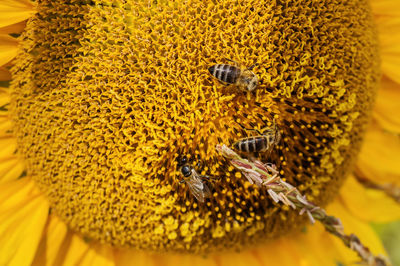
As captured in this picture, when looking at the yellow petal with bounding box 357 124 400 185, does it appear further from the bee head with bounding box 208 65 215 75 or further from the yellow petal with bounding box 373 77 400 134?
Answer: the bee head with bounding box 208 65 215 75

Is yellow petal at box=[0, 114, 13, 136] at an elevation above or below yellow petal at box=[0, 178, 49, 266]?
above

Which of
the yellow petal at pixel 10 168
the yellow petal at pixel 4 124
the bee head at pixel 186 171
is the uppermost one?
the bee head at pixel 186 171

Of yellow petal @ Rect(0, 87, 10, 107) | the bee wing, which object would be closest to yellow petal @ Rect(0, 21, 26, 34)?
yellow petal @ Rect(0, 87, 10, 107)

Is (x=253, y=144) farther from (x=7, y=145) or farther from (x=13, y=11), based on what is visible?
(x=7, y=145)

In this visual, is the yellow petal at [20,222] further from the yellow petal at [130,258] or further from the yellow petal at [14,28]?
the yellow petal at [14,28]

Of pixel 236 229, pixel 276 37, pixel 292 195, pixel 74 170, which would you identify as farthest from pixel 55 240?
pixel 276 37

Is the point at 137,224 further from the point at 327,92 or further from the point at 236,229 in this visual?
the point at 327,92

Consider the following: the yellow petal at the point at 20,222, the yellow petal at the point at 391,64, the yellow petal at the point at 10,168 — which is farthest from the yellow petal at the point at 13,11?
the yellow petal at the point at 391,64
